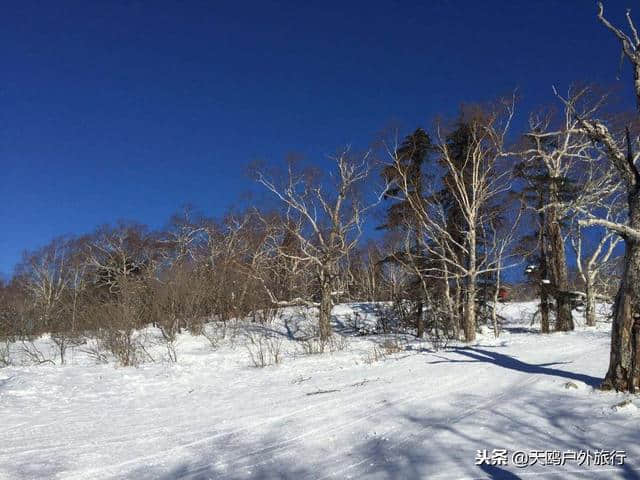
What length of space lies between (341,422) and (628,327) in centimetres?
379

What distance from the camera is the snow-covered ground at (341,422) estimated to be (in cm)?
425

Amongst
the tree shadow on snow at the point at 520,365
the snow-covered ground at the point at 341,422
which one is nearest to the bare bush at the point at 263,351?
the snow-covered ground at the point at 341,422

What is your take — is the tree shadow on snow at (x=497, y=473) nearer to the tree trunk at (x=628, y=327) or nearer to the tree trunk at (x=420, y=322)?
the tree trunk at (x=628, y=327)

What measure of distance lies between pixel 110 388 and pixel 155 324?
35.2 ft

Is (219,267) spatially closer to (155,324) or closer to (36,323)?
(155,324)

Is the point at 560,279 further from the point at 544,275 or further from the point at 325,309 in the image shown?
the point at 325,309

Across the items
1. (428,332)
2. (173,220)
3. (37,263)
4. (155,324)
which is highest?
(173,220)

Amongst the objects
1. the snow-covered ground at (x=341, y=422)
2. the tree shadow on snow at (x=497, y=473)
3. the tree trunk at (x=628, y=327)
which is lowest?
the snow-covered ground at (x=341, y=422)

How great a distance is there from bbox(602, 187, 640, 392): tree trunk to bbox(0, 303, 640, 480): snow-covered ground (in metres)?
0.28

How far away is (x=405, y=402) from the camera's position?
6426 millimetres

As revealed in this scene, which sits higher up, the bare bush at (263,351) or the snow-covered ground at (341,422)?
the snow-covered ground at (341,422)

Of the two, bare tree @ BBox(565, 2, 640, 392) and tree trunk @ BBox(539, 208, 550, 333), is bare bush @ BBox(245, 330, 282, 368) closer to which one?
bare tree @ BBox(565, 2, 640, 392)

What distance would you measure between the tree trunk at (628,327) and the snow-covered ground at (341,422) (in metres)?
0.28

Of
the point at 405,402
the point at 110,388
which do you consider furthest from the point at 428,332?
the point at 405,402
